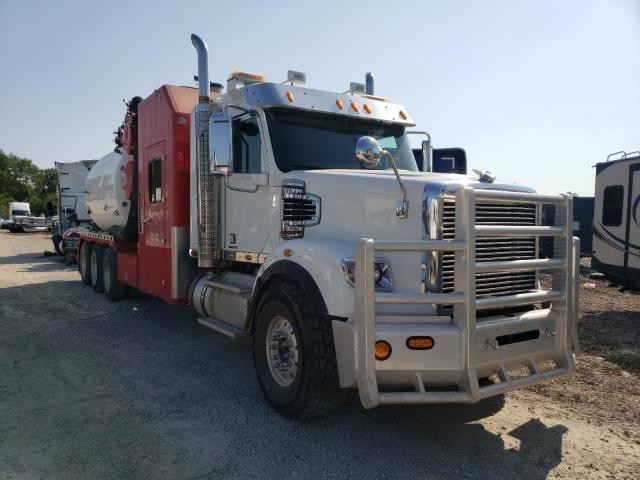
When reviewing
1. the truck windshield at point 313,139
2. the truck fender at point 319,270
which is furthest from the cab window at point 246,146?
the truck fender at point 319,270

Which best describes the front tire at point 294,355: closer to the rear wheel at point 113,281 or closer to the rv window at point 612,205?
the rear wheel at point 113,281

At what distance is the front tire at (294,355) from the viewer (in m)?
3.78

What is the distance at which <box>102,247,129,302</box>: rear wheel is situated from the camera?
9.26 m

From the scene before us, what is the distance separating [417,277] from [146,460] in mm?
2286

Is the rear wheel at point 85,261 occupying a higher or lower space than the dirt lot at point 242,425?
higher

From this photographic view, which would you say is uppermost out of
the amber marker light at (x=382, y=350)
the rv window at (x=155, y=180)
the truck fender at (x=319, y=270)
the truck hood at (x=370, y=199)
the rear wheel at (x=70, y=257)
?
the rv window at (x=155, y=180)

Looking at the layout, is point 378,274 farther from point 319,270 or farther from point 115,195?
point 115,195

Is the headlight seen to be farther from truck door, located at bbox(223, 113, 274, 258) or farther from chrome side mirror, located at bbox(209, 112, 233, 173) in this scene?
chrome side mirror, located at bbox(209, 112, 233, 173)

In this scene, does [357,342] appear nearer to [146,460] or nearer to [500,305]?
[500,305]

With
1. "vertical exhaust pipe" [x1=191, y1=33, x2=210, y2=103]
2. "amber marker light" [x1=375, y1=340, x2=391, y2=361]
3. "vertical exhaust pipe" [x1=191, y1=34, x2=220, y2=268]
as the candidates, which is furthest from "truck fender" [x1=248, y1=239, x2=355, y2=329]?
"vertical exhaust pipe" [x1=191, y1=33, x2=210, y2=103]

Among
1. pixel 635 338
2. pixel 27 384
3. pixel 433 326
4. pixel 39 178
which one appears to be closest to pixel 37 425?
pixel 27 384

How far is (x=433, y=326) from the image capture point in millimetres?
3432

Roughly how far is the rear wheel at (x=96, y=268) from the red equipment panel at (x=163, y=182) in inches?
118

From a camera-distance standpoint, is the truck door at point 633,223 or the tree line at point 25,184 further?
the tree line at point 25,184
